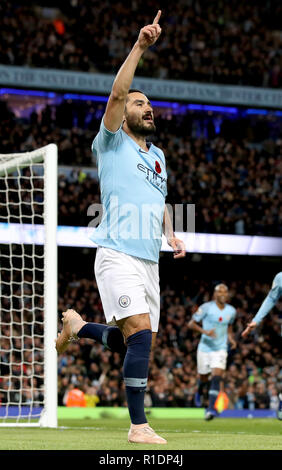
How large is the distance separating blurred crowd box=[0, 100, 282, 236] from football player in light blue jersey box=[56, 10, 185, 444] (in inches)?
639

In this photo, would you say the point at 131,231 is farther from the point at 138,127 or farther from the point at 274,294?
the point at 274,294

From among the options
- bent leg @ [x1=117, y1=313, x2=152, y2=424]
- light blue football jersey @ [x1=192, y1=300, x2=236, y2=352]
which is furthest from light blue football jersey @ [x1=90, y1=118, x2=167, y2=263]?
light blue football jersey @ [x1=192, y1=300, x2=236, y2=352]

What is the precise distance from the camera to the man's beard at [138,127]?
567cm

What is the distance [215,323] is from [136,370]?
8.75 metres

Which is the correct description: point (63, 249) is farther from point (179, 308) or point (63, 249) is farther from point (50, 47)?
point (50, 47)

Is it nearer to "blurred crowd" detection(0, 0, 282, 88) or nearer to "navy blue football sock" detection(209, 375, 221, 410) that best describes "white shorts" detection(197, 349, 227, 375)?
"navy blue football sock" detection(209, 375, 221, 410)

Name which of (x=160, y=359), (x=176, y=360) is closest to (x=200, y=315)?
(x=160, y=359)

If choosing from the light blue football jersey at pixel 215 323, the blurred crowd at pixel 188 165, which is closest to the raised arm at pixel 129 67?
the light blue football jersey at pixel 215 323

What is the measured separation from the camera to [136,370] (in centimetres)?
534

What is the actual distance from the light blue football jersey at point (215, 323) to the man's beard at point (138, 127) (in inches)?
336

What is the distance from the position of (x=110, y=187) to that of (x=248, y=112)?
2724 cm

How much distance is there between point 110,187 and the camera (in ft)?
18.4
